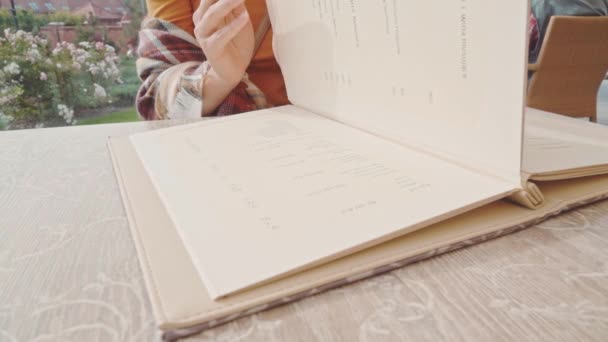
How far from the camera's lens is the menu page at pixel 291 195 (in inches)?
8.8

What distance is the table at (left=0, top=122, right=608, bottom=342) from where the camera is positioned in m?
0.19

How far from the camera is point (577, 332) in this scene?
7.1 inches

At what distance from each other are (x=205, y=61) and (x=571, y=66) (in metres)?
1.77

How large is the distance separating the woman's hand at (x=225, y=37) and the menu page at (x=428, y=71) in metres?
0.09

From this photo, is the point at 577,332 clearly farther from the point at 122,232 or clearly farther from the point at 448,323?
the point at 122,232

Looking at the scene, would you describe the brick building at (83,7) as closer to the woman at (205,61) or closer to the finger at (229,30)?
the woman at (205,61)

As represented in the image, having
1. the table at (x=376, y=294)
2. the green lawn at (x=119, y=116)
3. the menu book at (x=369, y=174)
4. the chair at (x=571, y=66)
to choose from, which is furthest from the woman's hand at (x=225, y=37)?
the chair at (x=571, y=66)

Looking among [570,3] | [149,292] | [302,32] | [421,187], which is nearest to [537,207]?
[421,187]

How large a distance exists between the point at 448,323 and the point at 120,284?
0.53 feet

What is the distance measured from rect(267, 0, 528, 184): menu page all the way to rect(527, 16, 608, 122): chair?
1550 mm

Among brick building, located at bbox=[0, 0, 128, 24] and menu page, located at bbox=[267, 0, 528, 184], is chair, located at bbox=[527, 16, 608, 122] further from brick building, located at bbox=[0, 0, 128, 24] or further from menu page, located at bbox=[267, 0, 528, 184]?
brick building, located at bbox=[0, 0, 128, 24]

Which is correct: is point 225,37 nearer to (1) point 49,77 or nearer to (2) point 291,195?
(2) point 291,195

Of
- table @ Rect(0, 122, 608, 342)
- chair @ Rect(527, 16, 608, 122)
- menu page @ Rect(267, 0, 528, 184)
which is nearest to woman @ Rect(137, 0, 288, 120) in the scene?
menu page @ Rect(267, 0, 528, 184)

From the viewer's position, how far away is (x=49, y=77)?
5.83 ft
